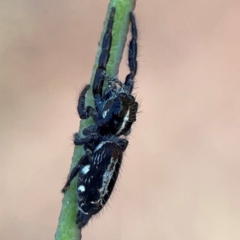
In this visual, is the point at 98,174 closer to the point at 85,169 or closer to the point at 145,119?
the point at 85,169

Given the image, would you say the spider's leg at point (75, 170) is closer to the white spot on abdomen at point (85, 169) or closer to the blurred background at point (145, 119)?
the white spot on abdomen at point (85, 169)

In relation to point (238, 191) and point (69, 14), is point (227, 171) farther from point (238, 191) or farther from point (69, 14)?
point (69, 14)

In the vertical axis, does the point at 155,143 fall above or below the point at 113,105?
above

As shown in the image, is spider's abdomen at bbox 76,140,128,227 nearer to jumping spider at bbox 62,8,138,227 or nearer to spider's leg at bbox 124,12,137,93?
jumping spider at bbox 62,8,138,227

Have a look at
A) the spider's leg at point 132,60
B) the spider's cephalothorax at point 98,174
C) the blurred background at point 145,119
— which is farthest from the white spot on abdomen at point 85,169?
the blurred background at point 145,119

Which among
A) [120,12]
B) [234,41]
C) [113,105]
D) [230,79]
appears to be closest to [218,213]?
[230,79]

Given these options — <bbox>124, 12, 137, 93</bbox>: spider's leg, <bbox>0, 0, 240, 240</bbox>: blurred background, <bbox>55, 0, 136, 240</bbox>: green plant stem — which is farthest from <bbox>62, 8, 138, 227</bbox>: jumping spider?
<bbox>0, 0, 240, 240</bbox>: blurred background
